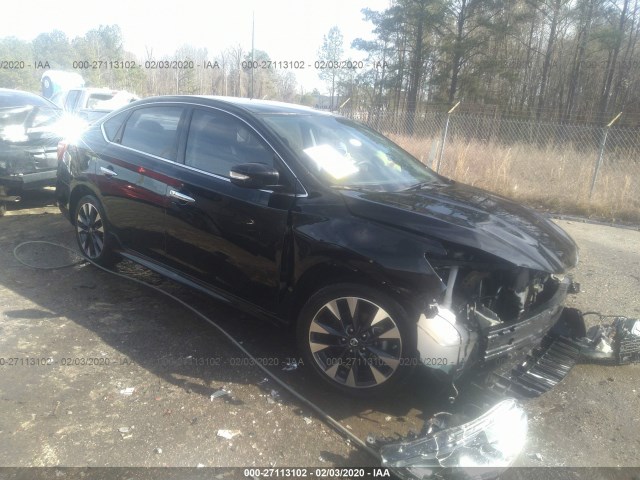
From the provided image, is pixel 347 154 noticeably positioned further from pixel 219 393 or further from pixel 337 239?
pixel 219 393

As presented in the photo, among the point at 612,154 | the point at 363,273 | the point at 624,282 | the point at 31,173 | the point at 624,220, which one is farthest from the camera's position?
the point at 612,154

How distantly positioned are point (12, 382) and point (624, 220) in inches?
363

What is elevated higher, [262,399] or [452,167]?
[452,167]

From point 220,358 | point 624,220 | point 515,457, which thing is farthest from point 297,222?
point 624,220

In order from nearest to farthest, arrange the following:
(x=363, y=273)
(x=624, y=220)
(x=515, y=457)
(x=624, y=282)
→ (x=515, y=457) < (x=363, y=273) < (x=624, y=282) < (x=624, y=220)

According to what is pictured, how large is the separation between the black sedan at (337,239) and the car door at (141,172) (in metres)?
0.02

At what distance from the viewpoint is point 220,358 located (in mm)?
3271

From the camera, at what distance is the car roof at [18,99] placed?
7.06 metres

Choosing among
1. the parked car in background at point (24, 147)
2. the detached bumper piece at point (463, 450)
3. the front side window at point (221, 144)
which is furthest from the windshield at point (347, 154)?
the parked car in background at point (24, 147)

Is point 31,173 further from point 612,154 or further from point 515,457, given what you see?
point 612,154

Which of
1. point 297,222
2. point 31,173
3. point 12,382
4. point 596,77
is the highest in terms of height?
point 596,77

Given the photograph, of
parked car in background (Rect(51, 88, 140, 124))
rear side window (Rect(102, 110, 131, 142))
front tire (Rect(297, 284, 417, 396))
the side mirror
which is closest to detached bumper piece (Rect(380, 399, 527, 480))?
front tire (Rect(297, 284, 417, 396))

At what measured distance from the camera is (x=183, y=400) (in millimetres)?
2793

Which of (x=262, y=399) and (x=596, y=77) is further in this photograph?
(x=596, y=77)
